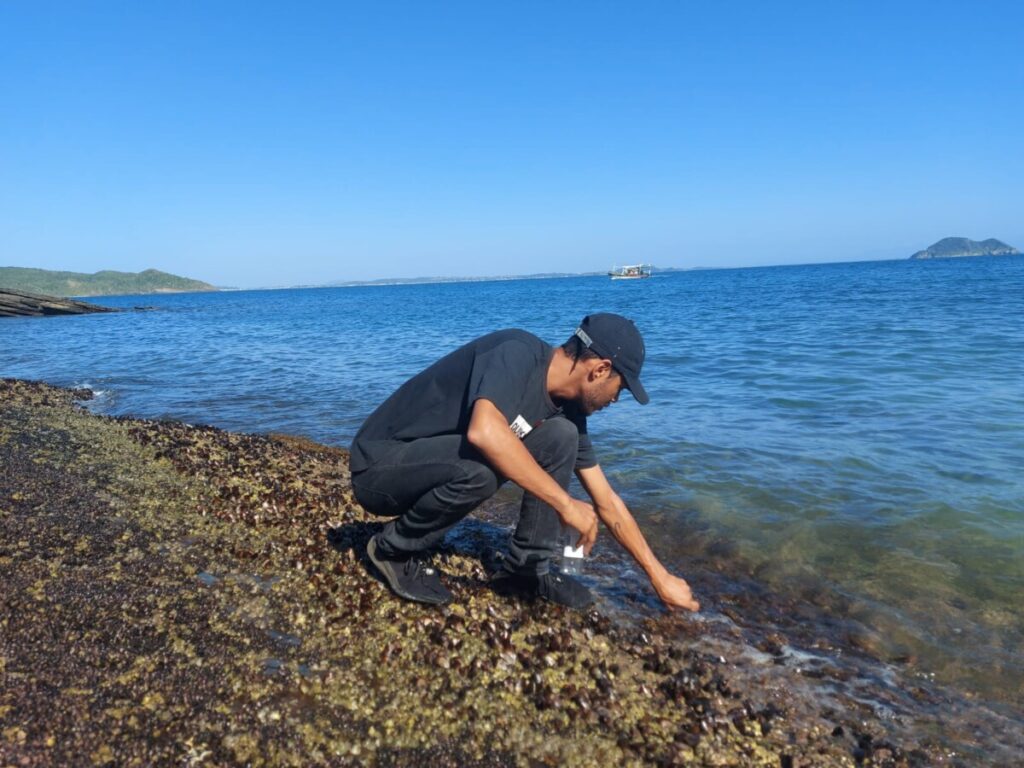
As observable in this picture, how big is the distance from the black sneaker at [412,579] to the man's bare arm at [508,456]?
1.28 metres

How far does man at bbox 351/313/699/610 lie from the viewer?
172 inches

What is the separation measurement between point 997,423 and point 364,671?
42.1 ft

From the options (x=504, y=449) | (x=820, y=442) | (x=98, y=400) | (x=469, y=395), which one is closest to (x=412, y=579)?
(x=504, y=449)

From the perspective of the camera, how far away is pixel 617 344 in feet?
14.3

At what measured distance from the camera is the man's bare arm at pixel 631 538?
5.04 meters

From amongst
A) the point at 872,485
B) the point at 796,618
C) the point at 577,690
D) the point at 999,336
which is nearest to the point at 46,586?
the point at 577,690

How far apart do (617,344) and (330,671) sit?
9.14 ft

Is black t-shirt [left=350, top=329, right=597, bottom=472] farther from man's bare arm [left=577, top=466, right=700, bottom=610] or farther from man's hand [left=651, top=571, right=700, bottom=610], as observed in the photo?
man's hand [left=651, top=571, right=700, bottom=610]

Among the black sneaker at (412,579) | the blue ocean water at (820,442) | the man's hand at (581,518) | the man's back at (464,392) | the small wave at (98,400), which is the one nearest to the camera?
the man's back at (464,392)

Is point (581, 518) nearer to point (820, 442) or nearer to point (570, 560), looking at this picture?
point (570, 560)

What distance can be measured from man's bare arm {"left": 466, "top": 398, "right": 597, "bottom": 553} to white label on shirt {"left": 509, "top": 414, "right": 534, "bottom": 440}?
0.14m

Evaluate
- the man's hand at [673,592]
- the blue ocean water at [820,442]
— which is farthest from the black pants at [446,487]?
the blue ocean water at [820,442]

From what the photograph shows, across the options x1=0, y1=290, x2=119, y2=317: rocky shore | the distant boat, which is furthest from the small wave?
the distant boat

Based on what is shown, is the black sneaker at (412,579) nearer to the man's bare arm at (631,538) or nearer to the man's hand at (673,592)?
the man's bare arm at (631,538)
